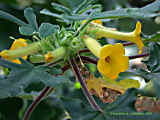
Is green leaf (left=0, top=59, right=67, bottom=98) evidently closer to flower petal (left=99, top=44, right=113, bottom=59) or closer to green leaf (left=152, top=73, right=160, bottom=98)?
flower petal (left=99, top=44, right=113, bottom=59)

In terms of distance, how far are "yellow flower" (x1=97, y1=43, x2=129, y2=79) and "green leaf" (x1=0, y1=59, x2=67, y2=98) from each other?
121 mm

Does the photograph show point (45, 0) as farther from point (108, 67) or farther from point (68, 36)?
point (108, 67)

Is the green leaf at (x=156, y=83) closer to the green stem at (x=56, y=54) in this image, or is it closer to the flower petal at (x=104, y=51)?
the flower petal at (x=104, y=51)

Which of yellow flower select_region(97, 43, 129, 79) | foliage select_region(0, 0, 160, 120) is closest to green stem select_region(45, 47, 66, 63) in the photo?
foliage select_region(0, 0, 160, 120)

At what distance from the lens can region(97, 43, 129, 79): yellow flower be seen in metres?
0.71

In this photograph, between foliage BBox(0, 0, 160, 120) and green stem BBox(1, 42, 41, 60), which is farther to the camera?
green stem BBox(1, 42, 41, 60)

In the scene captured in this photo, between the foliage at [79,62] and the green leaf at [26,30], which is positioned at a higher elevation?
the green leaf at [26,30]

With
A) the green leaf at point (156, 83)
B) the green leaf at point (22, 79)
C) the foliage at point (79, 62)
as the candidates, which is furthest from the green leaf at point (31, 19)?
the green leaf at point (156, 83)

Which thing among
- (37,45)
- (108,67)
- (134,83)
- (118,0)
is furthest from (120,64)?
(118,0)

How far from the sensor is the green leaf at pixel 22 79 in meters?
0.64

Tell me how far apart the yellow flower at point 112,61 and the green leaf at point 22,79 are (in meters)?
0.12

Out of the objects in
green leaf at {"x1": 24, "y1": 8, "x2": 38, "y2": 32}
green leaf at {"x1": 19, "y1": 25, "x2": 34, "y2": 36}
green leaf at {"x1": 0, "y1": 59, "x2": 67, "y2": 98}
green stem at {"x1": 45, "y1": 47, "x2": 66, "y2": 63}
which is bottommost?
green leaf at {"x1": 0, "y1": 59, "x2": 67, "y2": 98}

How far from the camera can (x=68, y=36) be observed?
2.57 ft

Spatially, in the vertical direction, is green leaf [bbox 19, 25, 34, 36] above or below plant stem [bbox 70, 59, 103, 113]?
above
